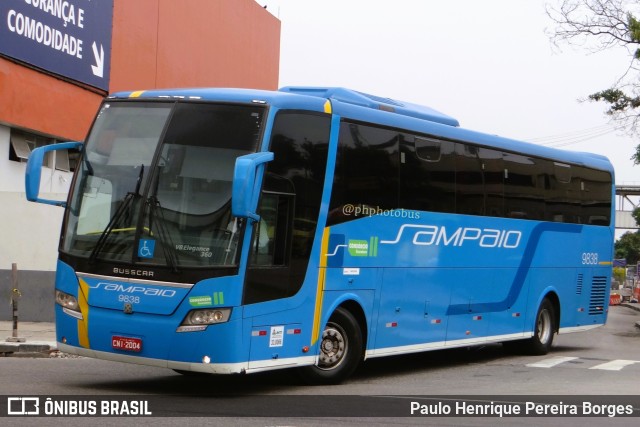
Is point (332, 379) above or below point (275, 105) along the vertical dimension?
below

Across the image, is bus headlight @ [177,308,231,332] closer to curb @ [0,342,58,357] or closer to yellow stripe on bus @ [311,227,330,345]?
yellow stripe on bus @ [311,227,330,345]

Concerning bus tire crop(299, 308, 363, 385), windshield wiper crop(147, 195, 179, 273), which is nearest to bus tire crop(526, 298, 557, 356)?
bus tire crop(299, 308, 363, 385)

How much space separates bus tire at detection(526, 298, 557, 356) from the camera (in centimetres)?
1791

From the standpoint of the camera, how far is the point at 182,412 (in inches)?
380

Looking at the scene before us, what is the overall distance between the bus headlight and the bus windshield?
0.49m

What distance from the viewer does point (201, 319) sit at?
10523mm

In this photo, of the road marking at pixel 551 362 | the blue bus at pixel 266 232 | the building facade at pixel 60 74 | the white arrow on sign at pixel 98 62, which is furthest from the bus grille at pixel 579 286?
the white arrow on sign at pixel 98 62

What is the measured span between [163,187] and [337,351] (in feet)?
10.7

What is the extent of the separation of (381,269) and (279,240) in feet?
7.69

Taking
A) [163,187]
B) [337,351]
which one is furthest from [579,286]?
[163,187]

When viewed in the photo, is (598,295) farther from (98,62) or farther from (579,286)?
(98,62)

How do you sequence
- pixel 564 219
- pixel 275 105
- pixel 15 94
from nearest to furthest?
pixel 275 105 → pixel 564 219 → pixel 15 94

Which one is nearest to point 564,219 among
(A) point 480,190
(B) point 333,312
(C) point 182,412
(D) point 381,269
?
(A) point 480,190

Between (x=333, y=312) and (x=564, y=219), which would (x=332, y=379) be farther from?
(x=564, y=219)
